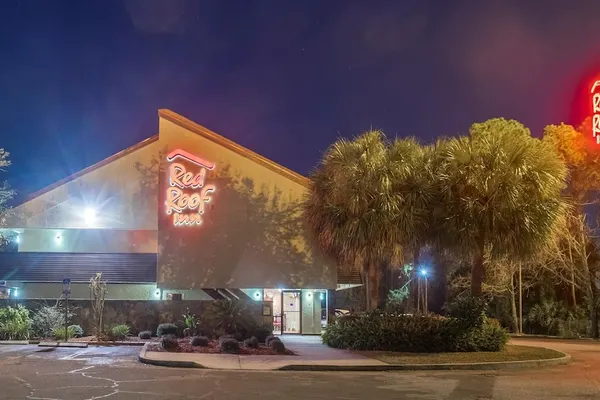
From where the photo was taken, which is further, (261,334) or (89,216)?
(89,216)

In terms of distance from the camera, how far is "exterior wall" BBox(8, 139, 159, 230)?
28.2 meters

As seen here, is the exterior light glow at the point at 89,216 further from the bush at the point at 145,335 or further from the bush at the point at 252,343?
the bush at the point at 252,343

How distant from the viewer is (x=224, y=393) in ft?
39.1

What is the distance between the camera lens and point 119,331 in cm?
2444

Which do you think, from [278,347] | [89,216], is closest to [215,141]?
[89,216]

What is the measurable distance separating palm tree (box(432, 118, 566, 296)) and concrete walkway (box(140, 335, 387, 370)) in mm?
5637

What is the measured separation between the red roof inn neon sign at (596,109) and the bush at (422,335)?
1287 cm

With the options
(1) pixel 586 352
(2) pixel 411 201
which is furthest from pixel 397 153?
(1) pixel 586 352

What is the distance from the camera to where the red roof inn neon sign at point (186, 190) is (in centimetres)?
2672

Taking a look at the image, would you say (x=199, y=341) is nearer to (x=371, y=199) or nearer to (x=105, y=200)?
(x=371, y=199)

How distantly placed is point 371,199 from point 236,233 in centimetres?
764

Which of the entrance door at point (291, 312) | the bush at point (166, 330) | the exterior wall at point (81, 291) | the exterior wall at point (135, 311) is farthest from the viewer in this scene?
the entrance door at point (291, 312)

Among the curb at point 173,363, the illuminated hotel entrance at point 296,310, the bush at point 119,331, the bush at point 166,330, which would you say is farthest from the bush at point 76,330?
the curb at point 173,363

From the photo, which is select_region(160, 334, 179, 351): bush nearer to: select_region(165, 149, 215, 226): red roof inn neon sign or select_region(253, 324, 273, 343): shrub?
select_region(253, 324, 273, 343): shrub
